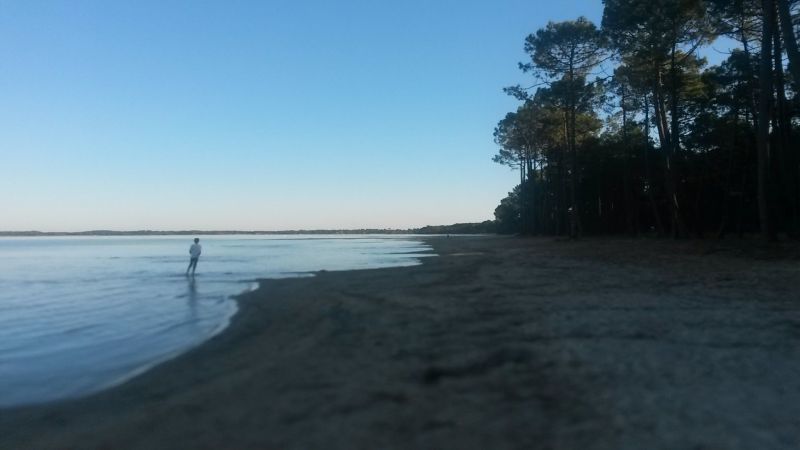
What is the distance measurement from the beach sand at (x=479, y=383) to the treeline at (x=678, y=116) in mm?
13810

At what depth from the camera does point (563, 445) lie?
375 cm

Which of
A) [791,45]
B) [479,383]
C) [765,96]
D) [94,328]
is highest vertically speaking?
[791,45]

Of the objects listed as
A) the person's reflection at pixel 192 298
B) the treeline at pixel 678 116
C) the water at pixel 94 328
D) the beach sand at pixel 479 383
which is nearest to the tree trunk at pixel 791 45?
the treeline at pixel 678 116

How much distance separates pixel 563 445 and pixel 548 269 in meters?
13.8

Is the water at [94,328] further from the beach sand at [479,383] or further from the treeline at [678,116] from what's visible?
the treeline at [678,116]

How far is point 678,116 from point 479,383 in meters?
38.1

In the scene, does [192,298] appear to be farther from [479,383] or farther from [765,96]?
[765,96]

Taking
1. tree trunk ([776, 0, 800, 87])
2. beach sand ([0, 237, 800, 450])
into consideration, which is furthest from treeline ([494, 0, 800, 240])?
beach sand ([0, 237, 800, 450])

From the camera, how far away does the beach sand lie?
4.07 meters

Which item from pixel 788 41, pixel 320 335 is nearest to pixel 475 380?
pixel 320 335

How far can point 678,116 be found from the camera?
124 ft

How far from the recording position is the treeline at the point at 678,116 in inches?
948

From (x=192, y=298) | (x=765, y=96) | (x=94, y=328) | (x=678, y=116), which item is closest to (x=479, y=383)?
(x=94, y=328)

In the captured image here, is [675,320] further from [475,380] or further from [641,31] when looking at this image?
[641,31]
